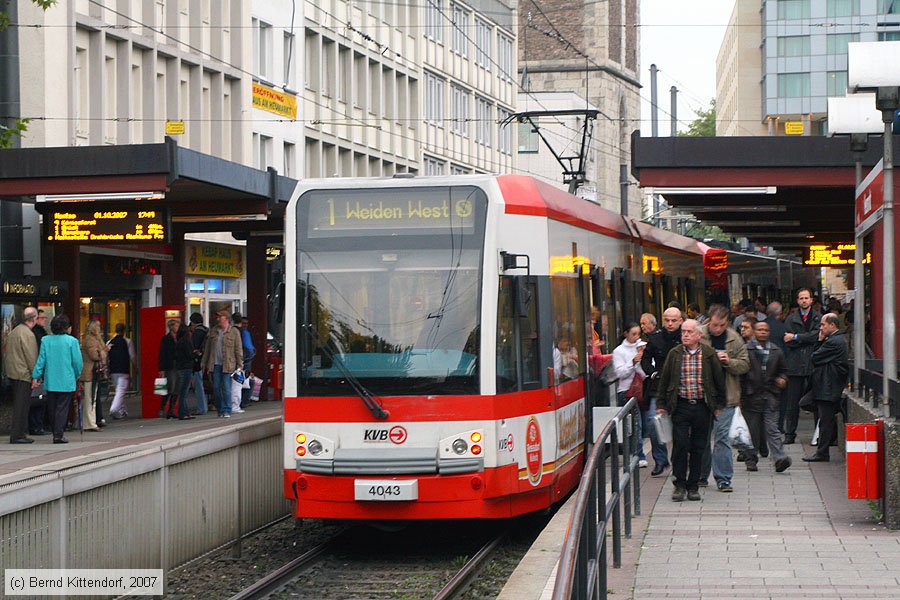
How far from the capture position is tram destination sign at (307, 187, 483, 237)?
43.7 ft

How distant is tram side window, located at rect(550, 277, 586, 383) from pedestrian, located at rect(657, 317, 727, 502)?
1087 mm

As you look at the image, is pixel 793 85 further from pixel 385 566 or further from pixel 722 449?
pixel 385 566

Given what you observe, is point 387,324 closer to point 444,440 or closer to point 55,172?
point 444,440

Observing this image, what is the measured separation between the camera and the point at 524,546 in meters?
14.3

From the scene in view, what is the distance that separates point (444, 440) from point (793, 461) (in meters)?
5.96

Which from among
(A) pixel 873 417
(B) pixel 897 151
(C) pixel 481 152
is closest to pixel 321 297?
(A) pixel 873 417

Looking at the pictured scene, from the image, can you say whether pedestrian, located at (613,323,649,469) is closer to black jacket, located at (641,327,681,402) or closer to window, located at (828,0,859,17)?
black jacket, located at (641,327,681,402)

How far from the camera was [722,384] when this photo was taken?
13867mm

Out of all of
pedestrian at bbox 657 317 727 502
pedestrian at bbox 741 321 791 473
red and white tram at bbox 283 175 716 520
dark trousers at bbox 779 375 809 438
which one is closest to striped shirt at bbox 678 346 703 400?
pedestrian at bbox 657 317 727 502

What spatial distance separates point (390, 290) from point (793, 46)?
84.6 meters

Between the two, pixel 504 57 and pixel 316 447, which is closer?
pixel 316 447

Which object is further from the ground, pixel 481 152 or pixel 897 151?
pixel 481 152

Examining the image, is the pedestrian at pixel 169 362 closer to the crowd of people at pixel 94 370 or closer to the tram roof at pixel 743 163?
the crowd of people at pixel 94 370

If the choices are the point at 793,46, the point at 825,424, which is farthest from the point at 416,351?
the point at 793,46
